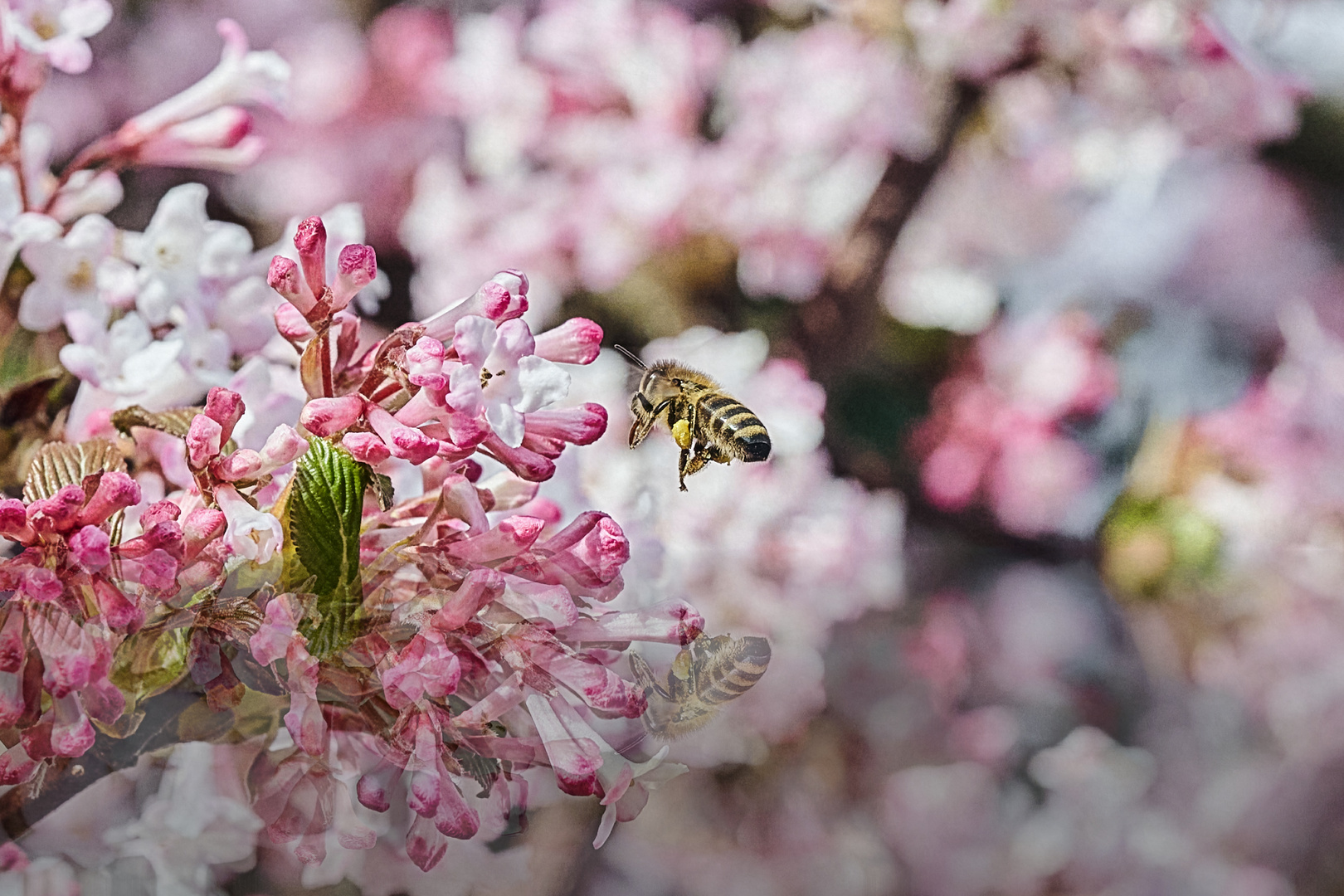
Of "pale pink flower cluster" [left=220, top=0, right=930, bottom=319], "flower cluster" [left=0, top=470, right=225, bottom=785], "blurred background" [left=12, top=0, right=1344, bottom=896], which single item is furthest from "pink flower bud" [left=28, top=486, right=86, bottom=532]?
"pale pink flower cluster" [left=220, top=0, right=930, bottom=319]

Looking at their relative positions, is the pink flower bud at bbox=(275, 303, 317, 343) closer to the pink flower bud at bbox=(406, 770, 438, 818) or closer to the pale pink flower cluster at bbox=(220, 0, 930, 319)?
the pink flower bud at bbox=(406, 770, 438, 818)

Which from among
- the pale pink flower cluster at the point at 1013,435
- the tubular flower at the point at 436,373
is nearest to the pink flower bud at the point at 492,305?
the tubular flower at the point at 436,373

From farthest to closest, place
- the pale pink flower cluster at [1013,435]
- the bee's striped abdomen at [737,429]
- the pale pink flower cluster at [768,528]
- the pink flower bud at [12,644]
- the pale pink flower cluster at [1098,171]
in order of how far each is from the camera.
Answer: the pale pink flower cluster at [1013,435]
the pale pink flower cluster at [1098,171]
the pale pink flower cluster at [768,528]
the bee's striped abdomen at [737,429]
the pink flower bud at [12,644]

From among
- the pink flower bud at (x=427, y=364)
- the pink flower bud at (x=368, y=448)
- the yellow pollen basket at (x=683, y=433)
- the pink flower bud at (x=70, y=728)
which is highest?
the pink flower bud at (x=427, y=364)

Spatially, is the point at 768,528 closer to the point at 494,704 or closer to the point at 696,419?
the point at 696,419

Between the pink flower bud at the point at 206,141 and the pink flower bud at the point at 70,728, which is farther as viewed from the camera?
the pink flower bud at the point at 206,141

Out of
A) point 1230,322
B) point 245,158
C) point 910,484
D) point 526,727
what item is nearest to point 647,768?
point 526,727

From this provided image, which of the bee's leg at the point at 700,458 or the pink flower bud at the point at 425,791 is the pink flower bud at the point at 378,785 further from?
the bee's leg at the point at 700,458
